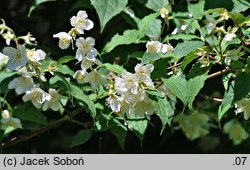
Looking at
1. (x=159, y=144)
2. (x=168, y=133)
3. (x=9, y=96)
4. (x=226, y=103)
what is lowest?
(x=159, y=144)

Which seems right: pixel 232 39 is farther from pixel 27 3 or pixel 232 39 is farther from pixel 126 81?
pixel 27 3

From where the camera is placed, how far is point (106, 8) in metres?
2.17

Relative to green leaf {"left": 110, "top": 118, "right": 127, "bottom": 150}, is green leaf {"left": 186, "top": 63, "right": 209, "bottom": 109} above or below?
above

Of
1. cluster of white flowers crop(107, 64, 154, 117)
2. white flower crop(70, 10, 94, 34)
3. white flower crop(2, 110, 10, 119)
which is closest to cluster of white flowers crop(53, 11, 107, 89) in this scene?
white flower crop(70, 10, 94, 34)

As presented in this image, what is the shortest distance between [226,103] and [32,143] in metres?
1.58

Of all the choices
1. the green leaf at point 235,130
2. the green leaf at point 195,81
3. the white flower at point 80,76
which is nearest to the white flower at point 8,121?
the white flower at point 80,76

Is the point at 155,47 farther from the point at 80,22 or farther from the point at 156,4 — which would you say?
the point at 156,4

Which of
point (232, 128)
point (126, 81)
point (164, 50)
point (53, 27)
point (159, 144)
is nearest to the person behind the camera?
point (126, 81)

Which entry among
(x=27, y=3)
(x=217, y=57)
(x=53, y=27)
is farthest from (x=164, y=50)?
(x=27, y=3)

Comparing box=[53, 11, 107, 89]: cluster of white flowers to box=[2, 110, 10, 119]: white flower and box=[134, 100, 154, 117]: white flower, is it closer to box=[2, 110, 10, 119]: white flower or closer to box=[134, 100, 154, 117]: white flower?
box=[134, 100, 154, 117]: white flower

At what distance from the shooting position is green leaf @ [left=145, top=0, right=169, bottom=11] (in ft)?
7.74

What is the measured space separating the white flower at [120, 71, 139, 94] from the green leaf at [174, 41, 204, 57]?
0.76ft

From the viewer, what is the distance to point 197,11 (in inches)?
92.8

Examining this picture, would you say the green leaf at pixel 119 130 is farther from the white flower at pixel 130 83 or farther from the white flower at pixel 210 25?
the white flower at pixel 210 25
